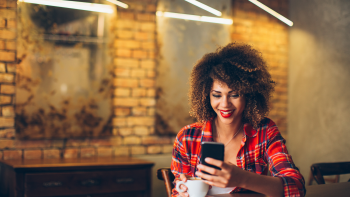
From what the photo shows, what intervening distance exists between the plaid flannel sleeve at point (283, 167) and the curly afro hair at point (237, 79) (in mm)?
139

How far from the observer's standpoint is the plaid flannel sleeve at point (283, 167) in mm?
1209

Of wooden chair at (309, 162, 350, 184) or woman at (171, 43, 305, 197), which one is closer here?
woman at (171, 43, 305, 197)

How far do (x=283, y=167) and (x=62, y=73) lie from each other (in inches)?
81.5

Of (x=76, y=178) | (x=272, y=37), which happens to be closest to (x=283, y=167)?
(x=76, y=178)

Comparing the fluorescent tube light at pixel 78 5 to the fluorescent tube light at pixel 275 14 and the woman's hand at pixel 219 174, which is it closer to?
the fluorescent tube light at pixel 275 14

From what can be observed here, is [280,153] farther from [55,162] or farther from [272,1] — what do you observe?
[272,1]

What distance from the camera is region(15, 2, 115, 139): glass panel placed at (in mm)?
2557

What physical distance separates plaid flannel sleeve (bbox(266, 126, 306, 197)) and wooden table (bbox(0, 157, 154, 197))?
130 cm

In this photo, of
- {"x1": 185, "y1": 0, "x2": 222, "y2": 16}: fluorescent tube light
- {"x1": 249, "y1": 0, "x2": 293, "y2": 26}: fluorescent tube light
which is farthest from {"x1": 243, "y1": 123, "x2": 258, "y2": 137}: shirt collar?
{"x1": 249, "y1": 0, "x2": 293, "y2": 26}: fluorescent tube light

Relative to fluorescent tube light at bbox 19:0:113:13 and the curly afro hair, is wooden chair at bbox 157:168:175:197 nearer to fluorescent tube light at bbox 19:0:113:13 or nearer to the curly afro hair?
the curly afro hair

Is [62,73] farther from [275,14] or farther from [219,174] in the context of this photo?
[275,14]

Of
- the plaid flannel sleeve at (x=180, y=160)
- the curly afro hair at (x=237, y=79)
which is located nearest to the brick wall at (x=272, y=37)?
the curly afro hair at (x=237, y=79)

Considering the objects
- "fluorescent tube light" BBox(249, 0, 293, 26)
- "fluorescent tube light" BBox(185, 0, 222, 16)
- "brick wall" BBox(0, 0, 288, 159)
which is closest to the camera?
"brick wall" BBox(0, 0, 288, 159)

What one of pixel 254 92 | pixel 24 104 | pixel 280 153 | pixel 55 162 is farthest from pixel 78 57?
pixel 280 153
